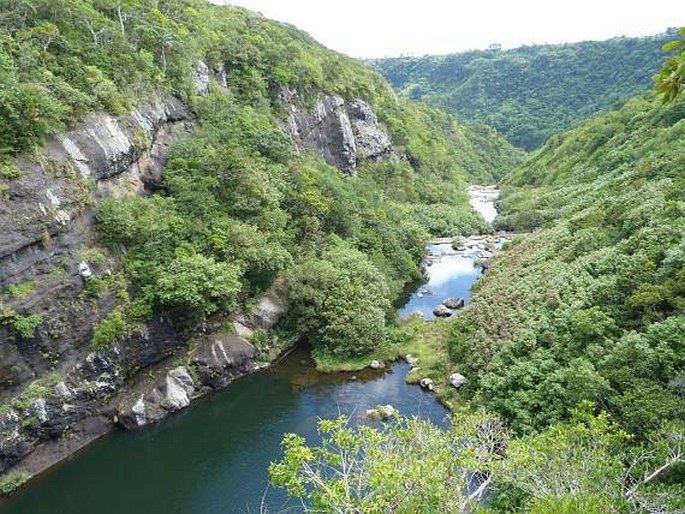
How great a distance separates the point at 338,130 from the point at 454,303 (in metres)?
36.4

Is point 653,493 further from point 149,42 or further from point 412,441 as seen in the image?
point 149,42

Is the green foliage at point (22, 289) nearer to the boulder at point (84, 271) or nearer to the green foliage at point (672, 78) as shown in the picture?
the boulder at point (84, 271)

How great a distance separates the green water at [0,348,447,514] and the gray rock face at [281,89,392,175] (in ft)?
128

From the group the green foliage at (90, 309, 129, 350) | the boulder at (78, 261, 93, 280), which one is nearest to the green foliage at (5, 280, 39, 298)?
the boulder at (78, 261, 93, 280)

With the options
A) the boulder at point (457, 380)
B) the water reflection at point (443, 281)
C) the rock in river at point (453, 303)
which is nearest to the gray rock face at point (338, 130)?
the water reflection at point (443, 281)

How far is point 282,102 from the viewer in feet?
217

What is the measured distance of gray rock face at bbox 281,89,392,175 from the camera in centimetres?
6850

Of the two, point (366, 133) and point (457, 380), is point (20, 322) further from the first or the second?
point (366, 133)

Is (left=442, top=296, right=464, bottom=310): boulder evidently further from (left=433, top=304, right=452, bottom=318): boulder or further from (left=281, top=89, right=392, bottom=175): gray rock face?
(left=281, top=89, right=392, bottom=175): gray rock face

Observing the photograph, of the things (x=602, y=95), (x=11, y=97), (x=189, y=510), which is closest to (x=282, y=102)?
(x=11, y=97)

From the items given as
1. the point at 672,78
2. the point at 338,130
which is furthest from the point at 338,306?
the point at 338,130

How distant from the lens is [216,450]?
3011cm

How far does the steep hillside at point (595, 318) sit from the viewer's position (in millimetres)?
23156

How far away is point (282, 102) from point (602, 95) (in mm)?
142263
